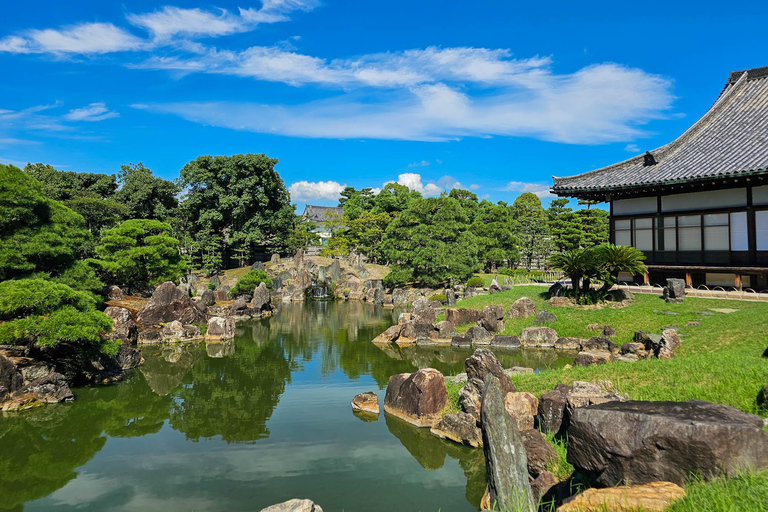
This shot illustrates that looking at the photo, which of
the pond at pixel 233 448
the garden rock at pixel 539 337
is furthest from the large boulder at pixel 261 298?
the garden rock at pixel 539 337

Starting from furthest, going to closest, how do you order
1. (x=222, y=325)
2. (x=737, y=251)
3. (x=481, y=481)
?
1. (x=222, y=325)
2. (x=737, y=251)
3. (x=481, y=481)

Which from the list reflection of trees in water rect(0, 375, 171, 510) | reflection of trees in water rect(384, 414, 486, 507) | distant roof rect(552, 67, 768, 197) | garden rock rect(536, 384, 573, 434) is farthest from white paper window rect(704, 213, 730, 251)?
reflection of trees in water rect(0, 375, 171, 510)

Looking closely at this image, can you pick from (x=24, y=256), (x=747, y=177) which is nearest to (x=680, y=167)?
(x=747, y=177)

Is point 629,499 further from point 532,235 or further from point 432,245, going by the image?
point 532,235

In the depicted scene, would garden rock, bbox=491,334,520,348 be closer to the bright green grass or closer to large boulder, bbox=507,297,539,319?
the bright green grass

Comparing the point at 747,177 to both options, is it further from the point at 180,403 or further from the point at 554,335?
the point at 180,403

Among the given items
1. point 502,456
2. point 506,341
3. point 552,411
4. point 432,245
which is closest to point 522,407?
point 552,411

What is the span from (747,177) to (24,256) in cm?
2615

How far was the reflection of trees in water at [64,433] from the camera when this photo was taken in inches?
333

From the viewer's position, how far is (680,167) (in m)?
19.1

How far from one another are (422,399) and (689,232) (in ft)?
51.6

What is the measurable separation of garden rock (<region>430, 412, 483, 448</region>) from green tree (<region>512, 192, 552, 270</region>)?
37.0 metres

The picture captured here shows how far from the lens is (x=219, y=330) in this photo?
22531mm

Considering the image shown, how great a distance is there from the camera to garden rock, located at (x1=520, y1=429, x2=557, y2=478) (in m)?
6.75
